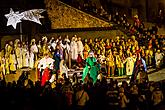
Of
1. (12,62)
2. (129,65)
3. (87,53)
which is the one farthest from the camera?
(87,53)

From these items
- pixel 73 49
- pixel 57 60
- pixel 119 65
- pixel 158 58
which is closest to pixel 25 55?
pixel 57 60

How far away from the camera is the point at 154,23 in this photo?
108 ft

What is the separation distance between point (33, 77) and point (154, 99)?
12077 mm

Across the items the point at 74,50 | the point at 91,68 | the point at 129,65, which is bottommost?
the point at 91,68

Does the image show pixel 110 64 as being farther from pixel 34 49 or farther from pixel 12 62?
pixel 12 62

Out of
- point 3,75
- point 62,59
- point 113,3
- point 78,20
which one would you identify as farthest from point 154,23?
point 3,75

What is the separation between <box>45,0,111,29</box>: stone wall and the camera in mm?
28453

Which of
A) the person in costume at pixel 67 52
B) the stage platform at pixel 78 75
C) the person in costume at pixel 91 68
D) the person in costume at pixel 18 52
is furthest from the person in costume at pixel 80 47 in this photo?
the person in costume at pixel 18 52

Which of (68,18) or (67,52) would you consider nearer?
(67,52)

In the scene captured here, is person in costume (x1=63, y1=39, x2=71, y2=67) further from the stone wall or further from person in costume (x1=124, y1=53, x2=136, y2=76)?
person in costume (x1=124, y1=53, x2=136, y2=76)

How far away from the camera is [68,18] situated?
93.9 feet

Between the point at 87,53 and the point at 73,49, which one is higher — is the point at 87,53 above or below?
below

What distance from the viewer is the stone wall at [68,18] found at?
28453 mm

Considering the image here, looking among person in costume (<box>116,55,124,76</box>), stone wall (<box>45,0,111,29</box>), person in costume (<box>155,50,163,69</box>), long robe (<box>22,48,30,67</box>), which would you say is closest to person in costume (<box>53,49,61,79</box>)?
long robe (<box>22,48,30,67</box>)
